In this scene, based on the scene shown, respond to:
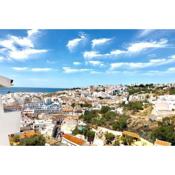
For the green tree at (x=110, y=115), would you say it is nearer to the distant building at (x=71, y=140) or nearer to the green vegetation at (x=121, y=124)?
the green vegetation at (x=121, y=124)

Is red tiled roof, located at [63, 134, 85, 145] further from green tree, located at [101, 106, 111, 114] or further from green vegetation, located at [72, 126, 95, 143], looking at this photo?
green tree, located at [101, 106, 111, 114]

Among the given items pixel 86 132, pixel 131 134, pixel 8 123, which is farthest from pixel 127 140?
pixel 8 123

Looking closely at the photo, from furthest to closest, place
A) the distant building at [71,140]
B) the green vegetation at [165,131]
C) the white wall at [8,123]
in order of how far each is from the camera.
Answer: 1. the green vegetation at [165,131]
2. the distant building at [71,140]
3. the white wall at [8,123]

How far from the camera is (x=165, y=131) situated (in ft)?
9.94

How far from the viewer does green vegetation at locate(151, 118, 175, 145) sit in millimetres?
2994

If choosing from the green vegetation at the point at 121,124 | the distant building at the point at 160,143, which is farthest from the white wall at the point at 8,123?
the distant building at the point at 160,143

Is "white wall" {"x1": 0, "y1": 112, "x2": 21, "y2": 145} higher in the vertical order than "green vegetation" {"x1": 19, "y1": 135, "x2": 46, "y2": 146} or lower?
higher

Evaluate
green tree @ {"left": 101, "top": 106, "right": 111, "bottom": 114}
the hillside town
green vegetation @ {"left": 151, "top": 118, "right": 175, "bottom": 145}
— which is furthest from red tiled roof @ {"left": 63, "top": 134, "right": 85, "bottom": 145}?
green vegetation @ {"left": 151, "top": 118, "right": 175, "bottom": 145}

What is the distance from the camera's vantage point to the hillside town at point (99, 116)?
9.70 ft

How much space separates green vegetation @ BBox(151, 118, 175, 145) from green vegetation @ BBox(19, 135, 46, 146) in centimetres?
94

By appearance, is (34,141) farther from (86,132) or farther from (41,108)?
(86,132)

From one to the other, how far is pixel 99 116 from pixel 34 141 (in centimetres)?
59
